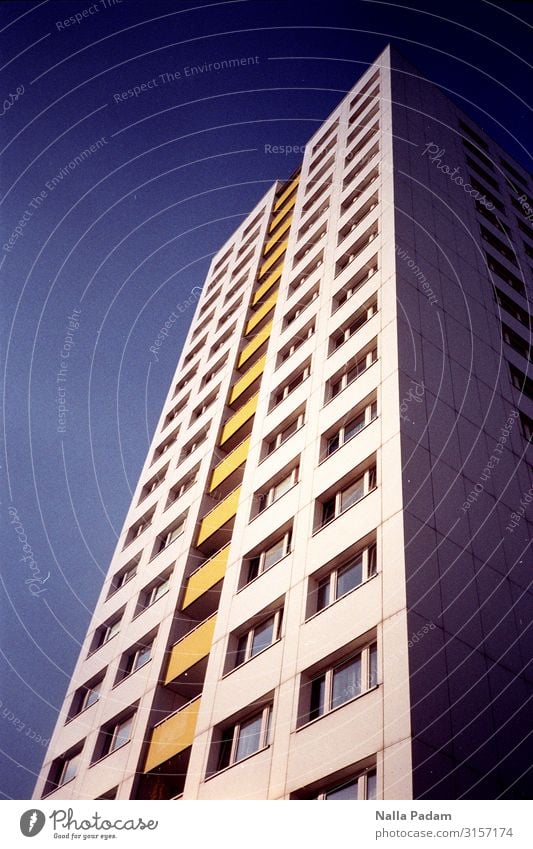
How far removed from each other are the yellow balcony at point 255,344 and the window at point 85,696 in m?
13.3

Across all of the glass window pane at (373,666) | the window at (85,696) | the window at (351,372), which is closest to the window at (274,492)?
the window at (351,372)

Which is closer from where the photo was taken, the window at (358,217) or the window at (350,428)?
the window at (350,428)

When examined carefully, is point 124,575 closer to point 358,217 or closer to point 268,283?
point 268,283

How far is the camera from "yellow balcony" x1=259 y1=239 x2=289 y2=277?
116ft

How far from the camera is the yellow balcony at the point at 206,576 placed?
20.8m

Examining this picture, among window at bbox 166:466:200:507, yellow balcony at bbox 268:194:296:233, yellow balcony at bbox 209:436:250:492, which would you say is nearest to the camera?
yellow balcony at bbox 209:436:250:492

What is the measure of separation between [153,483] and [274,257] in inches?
497

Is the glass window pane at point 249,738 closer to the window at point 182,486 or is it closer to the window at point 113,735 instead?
the window at point 113,735

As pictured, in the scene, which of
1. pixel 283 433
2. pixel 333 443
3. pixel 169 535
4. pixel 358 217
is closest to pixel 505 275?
pixel 358 217

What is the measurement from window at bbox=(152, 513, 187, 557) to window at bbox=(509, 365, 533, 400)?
12.3 metres

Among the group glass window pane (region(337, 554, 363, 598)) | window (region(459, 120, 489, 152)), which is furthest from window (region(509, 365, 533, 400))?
window (region(459, 120, 489, 152))

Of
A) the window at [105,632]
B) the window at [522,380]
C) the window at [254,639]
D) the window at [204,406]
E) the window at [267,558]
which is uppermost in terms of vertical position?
the window at [204,406]

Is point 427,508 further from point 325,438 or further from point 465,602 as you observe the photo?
point 325,438

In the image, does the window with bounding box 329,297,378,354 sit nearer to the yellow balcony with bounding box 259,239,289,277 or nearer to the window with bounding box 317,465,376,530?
the window with bounding box 317,465,376,530
